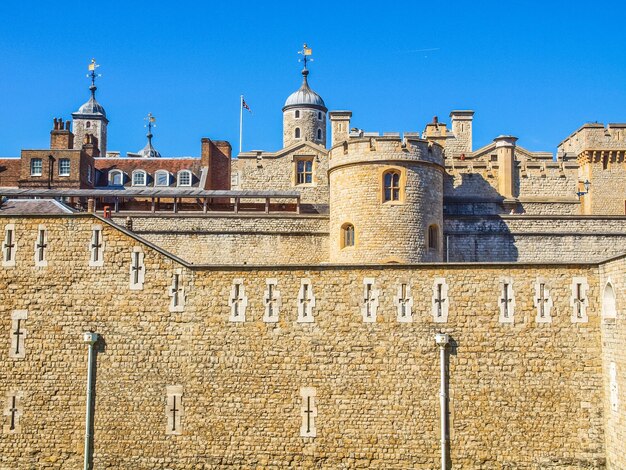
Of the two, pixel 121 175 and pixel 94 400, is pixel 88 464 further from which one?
pixel 121 175

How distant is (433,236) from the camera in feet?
103

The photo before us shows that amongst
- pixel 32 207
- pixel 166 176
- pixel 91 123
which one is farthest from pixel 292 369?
pixel 91 123

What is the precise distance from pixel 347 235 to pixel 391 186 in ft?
8.42

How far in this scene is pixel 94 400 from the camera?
22.7 metres

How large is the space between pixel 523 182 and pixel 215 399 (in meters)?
22.5

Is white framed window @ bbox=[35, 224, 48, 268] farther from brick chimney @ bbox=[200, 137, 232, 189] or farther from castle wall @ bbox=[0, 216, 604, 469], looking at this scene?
brick chimney @ bbox=[200, 137, 232, 189]

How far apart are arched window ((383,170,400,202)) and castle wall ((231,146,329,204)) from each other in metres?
10.3

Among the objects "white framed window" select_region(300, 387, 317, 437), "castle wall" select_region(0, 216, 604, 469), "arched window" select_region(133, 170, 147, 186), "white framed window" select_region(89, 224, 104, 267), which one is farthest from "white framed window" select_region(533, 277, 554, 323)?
"arched window" select_region(133, 170, 147, 186)

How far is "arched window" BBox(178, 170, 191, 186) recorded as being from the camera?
43781 mm

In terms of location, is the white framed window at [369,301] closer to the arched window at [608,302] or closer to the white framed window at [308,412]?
the white framed window at [308,412]

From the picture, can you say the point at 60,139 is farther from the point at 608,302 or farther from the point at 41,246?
the point at 608,302

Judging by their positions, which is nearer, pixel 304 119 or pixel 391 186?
pixel 391 186

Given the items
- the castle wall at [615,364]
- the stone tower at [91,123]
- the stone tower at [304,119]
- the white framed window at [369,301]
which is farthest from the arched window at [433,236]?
the stone tower at [91,123]

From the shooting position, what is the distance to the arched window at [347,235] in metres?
31.0
